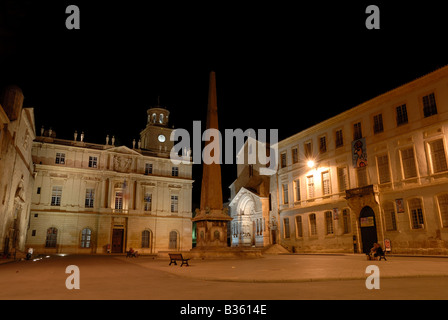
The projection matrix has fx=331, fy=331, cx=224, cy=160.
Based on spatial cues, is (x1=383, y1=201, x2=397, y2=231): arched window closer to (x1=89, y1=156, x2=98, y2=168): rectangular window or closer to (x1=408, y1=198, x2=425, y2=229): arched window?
(x1=408, y1=198, x2=425, y2=229): arched window

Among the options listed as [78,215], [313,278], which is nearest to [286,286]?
[313,278]

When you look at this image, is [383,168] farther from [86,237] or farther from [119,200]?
[86,237]

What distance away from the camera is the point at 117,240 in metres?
41.7

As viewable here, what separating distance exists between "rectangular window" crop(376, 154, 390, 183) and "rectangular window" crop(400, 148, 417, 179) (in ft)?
4.30

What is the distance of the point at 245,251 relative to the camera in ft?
71.4

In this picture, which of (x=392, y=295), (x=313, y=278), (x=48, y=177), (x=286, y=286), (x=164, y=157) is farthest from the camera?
(x=164, y=157)

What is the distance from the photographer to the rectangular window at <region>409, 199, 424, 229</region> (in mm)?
22156

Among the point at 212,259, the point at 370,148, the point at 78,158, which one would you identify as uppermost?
the point at 78,158

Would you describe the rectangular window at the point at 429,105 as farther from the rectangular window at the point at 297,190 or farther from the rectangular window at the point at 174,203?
the rectangular window at the point at 174,203

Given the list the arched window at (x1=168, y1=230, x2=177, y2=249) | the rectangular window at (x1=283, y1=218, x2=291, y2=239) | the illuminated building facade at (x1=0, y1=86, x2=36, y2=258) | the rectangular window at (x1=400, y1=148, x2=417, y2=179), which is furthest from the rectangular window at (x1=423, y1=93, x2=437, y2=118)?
the arched window at (x1=168, y1=230, x2=177, y2=249)

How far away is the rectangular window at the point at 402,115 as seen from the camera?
24.0 m

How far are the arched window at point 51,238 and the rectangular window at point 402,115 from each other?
37444 millimetres

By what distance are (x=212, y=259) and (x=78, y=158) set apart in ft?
94.5

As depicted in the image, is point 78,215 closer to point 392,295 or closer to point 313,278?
point 313,278
